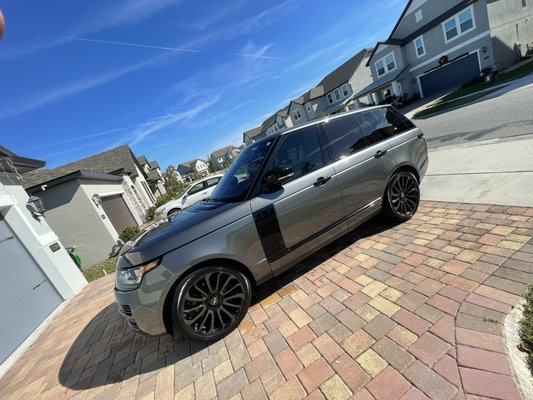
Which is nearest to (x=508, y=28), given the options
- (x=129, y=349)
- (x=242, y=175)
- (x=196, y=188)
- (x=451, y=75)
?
(x=451, y=75)

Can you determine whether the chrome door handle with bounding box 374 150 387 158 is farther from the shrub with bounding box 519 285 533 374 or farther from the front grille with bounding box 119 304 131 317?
the front grille with bounding box 119 304 131 317

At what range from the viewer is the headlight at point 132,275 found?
8.11 feet

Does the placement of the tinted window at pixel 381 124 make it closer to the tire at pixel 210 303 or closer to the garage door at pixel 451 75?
the tire at pixel 210 303

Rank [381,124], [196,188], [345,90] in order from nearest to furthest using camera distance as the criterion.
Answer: [381,124], [196,188], [345,90]

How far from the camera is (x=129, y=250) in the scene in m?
2.75

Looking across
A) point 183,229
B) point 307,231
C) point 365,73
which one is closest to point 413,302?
point 307,231

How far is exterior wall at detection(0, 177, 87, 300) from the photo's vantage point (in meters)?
5.49

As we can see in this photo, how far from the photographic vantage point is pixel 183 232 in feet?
8.55

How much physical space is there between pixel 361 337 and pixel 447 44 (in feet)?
91.4

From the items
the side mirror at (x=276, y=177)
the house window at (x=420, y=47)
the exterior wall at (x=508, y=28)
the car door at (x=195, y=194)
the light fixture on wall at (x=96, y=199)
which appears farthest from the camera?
the house window at (x=420, y=47)

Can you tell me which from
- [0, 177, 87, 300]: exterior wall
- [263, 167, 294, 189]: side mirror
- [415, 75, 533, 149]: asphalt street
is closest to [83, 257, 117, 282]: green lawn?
[0, 177, 87, 300]: exterior wall

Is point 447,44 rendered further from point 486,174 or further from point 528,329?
point 528,329

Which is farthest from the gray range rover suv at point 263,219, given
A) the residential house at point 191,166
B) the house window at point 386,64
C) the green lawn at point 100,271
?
the residential house at point 191,166

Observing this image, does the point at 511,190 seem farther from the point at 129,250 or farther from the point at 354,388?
the point at 129,250
